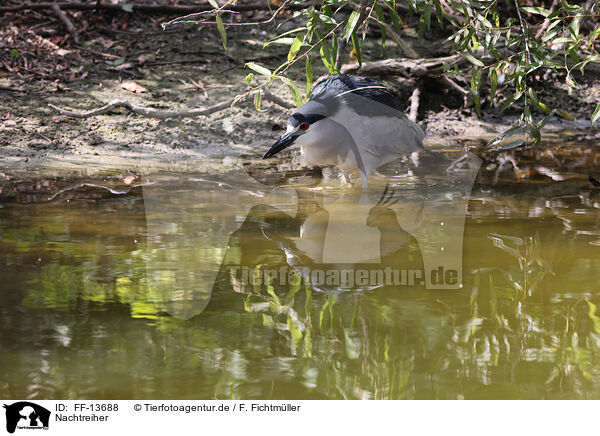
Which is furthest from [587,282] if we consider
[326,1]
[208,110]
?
[208,110]

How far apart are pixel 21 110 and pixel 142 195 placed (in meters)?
2.25

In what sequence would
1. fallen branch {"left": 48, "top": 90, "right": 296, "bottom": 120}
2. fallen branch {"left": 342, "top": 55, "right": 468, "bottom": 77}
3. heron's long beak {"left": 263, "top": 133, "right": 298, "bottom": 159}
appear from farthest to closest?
1. fallen branch {"left": 342, "top": 55, "right": 468, "bottom": 77}
2. fallen branch {"left": 48, "top": 90, "right": 296, "bottom": 120}
3. heron's long beak {"left": 263, "top": 133, "right": 298, "bottom": 159}

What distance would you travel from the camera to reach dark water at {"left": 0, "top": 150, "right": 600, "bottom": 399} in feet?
6.15

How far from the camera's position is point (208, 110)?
5.36 metres

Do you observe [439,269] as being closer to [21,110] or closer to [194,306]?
[194,306]

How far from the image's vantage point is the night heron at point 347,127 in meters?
4.18

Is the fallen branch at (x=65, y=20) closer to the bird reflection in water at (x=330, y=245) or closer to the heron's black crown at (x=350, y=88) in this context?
the heron's black crown at (x=350, y=88)

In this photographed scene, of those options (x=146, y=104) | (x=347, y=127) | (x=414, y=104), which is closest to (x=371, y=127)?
(x=347, y=127)

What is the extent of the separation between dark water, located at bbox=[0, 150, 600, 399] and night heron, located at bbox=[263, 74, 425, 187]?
45cm
